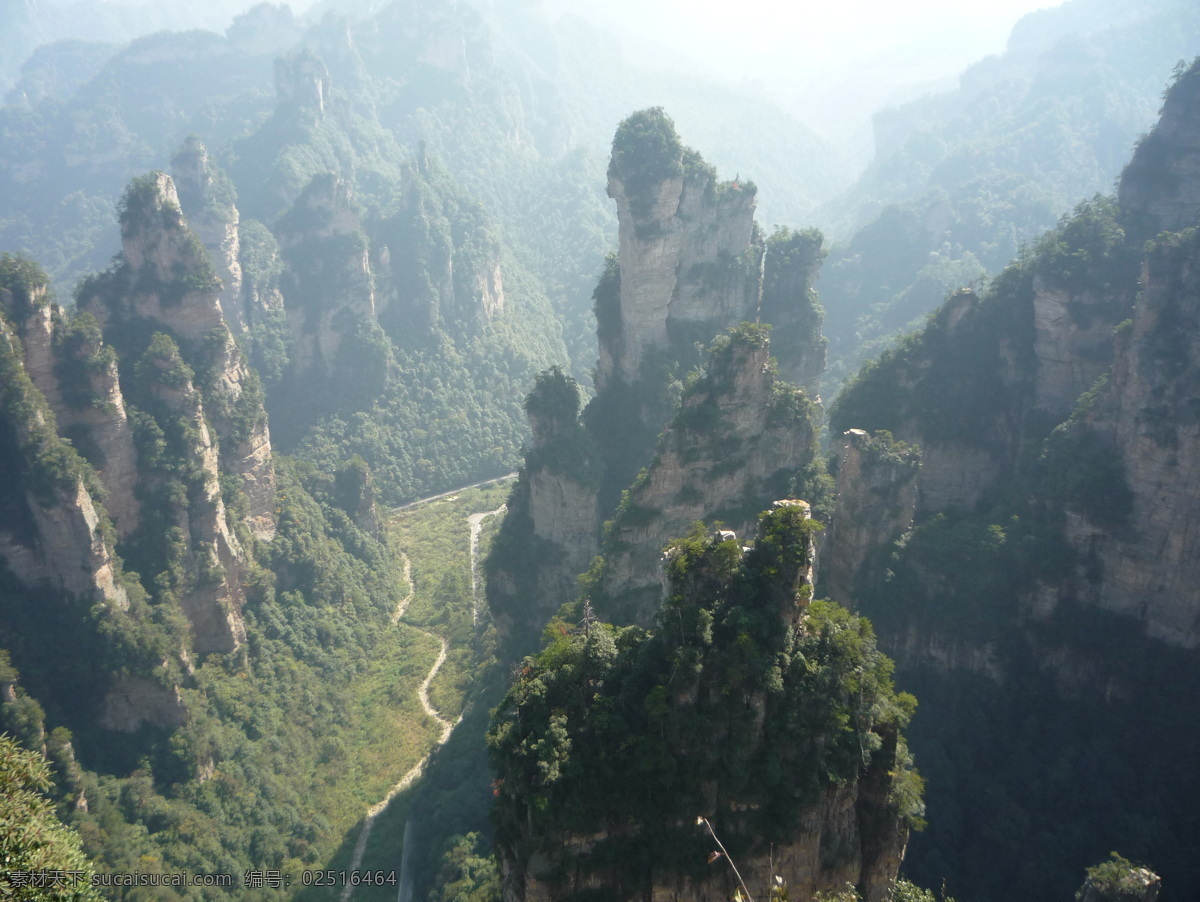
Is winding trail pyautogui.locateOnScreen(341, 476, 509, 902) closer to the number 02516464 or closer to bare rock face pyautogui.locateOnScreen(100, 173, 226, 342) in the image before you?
the number 02516464

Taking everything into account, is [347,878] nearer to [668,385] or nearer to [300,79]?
[668,385]

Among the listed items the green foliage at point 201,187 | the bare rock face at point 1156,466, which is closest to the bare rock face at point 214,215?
the green foliage at point 201,187

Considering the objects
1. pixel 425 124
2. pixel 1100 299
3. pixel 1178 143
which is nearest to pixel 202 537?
pixel 1100 299

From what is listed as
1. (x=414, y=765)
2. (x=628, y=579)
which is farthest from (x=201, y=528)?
(x=628, y=579)

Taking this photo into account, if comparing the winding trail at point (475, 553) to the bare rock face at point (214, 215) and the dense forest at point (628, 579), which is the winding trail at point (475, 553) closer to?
the dense forest at point (628, 579)

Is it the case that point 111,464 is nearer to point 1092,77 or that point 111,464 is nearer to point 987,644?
point 987,644

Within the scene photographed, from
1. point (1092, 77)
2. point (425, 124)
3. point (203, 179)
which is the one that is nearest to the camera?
point (203, 179)

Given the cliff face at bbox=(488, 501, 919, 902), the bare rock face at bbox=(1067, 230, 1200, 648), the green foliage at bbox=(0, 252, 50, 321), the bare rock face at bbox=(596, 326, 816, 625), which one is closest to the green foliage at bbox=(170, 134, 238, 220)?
the green foliage at bbox=(0, 252, 50, 321)
